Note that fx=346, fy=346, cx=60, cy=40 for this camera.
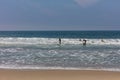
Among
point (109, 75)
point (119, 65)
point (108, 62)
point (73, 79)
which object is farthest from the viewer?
point (108, 62)

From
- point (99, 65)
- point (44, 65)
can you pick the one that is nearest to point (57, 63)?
point (44, 65)

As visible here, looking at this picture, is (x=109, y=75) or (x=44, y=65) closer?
(x=109, y=75)

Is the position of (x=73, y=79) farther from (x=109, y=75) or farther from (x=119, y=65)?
(x=119, y=65)

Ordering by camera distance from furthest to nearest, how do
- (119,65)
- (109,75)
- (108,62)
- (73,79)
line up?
(108,62)
(119,65)
(109,75)
(73,79)

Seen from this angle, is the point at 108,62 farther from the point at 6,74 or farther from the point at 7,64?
the point at 6,74

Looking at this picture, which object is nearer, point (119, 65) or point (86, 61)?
point (119, 65)

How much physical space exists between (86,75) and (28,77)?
1.98 m

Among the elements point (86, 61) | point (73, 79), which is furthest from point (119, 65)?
point (73, 79)

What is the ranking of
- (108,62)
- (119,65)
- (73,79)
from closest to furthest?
(73,79) → (119,65) → (108,62)

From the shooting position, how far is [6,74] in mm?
11883

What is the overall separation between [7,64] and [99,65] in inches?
158

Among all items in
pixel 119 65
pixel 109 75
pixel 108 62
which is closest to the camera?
pixel 109 75

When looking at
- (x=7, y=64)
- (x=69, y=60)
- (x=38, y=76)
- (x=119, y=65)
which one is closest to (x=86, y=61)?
(x=69, y=60)

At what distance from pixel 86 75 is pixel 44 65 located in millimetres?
3556
